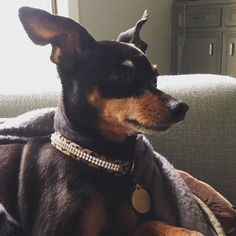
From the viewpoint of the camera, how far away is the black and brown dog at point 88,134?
2.69ft

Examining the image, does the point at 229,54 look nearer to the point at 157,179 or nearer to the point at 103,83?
the point at 157,179

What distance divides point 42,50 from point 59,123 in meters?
1.24

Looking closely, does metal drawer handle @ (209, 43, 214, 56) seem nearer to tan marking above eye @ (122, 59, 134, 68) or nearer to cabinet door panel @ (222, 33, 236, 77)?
cabinet door panel @ (222, 33, 236, 77)

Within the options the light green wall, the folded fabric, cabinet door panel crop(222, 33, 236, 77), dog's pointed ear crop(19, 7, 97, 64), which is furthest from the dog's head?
cabinet door panel crop(222, 33, 236, 77)

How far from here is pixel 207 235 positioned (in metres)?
0.91

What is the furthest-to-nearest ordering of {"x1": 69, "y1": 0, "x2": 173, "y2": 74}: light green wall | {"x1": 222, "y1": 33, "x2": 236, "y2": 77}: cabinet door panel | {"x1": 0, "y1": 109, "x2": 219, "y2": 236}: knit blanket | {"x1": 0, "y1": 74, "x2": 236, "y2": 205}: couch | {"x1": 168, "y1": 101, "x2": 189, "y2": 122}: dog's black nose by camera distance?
Answer: {"x1": 222, "y1": 33, "x2": 236, "y2": 77}: cabinet door panel
{"x1": 69, "y1": 0, "x2": 173, "y2": 74}: light green wall
{"x1": 0, "y1": 74, "x2": 236, "y2": 205}: couch
{"x1": 0, "y1": 109, "x2": 219, "y2": 236}: knit blanket
{"x1": 168, "y1": 101, "x2": 189, "y2": 122}: dog's black nose

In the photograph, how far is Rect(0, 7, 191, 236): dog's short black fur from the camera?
32.2 inches

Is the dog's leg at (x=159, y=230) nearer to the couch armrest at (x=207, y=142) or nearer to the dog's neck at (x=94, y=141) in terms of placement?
the dog's neck at (x=94, y=141)

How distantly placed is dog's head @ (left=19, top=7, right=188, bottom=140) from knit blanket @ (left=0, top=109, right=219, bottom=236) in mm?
82

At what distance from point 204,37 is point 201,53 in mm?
94

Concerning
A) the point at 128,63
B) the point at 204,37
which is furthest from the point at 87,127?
the point at 204,37

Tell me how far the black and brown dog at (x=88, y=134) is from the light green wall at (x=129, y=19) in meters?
1.25

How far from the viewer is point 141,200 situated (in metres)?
0.91

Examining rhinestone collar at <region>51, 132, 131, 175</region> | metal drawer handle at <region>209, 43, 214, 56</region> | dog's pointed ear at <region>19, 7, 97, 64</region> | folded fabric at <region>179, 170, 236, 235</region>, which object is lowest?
folded fabric at <region>179, 170, 236, 235</region>
